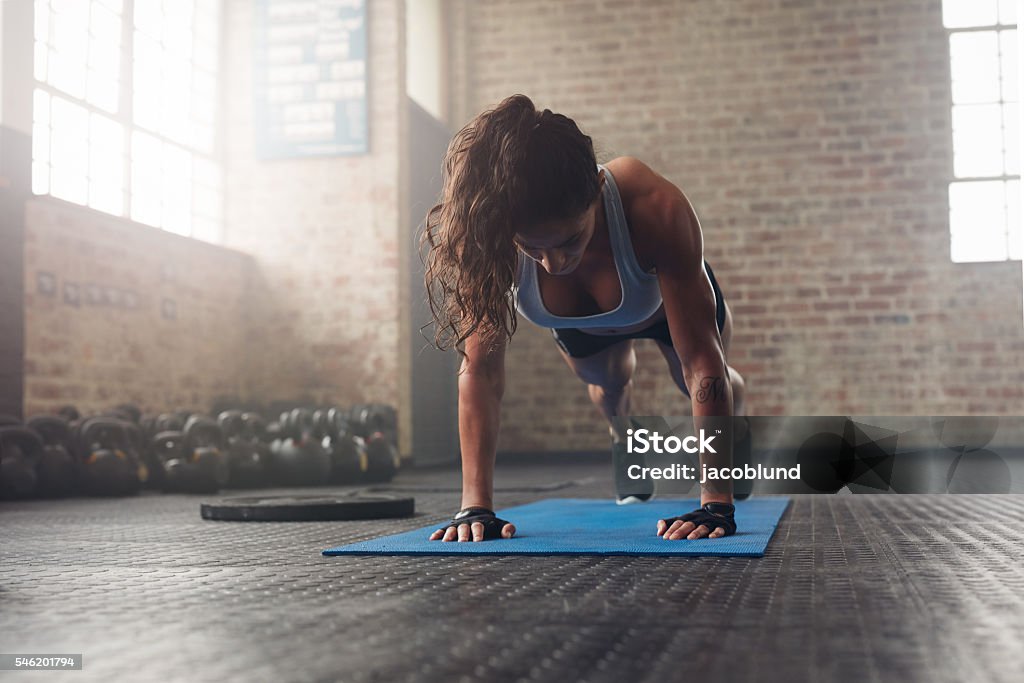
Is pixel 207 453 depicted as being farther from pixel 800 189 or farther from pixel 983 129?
pixel 983 129

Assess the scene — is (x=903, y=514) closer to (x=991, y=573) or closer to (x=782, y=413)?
(x=991, y=573)

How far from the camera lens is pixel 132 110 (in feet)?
19.4

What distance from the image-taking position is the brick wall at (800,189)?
7.32 metres

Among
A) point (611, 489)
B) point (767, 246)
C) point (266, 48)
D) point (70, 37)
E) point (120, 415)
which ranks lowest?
point (611, 489)

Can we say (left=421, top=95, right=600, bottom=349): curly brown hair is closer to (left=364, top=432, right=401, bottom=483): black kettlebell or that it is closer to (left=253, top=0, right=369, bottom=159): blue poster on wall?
(left=364, top=432, right=401, bottom=483): black kettlebell

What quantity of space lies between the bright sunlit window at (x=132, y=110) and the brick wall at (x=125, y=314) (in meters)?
0.24

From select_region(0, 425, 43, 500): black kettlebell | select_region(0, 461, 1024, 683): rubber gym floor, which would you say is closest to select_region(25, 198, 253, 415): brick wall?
select_region(0, 425, 43, 500): black kettlebell

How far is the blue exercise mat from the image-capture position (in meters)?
1.94

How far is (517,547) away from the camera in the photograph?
6.59 feet

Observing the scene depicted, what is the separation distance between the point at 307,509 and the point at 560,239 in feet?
4.36

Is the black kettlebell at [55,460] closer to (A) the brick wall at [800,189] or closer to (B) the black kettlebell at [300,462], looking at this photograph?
(B) the black kettlebell at [300,462]

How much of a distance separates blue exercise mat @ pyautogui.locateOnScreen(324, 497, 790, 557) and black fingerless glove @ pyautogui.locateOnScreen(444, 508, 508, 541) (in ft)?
0.09

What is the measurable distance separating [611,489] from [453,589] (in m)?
2.81

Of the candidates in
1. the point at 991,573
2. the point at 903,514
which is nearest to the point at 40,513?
the point at 903,514
